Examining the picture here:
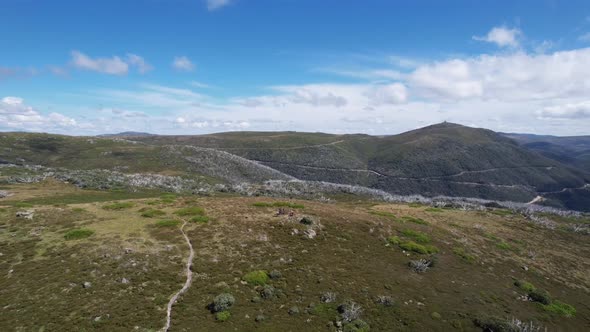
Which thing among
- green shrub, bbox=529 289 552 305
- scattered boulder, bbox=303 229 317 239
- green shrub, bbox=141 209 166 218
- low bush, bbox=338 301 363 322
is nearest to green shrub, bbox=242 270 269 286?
low bush, bbox=338 301 363 322

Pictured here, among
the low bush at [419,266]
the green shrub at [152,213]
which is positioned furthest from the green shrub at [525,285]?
the green shrub at [152,213]

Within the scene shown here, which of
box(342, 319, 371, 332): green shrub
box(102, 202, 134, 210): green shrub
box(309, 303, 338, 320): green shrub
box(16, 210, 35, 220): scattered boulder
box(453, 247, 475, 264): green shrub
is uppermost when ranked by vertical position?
box(16, 210, 35, 220): scattered boulder

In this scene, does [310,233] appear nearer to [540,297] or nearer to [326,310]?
[326,310]

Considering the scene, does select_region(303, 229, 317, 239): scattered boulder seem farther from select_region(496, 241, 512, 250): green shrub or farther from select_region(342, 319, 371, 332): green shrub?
select_region(496, 241, 512, 250): green shrub

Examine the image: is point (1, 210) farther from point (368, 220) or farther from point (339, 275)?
point (368, 220)

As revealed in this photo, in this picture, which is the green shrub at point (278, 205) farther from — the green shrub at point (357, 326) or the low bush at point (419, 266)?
the green shrub at point (357, 326)

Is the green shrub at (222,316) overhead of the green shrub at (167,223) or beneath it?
beneath
